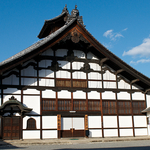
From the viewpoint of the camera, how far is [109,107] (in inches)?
874

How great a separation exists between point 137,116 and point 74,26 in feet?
32.7

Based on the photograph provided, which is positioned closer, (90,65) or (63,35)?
(63,35)

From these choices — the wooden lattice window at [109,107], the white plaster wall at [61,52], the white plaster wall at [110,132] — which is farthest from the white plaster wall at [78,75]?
the white plaster wall at [110,132]

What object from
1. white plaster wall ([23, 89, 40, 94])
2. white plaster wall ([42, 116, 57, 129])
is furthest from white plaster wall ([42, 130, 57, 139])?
white plaster wall ([23, 89, 40, 94])

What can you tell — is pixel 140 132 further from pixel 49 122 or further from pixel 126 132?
pixel 49 122

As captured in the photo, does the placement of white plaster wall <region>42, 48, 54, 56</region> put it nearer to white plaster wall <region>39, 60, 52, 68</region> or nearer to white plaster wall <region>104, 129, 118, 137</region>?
white plaster wall <region>39, 60, 52, 68</region>

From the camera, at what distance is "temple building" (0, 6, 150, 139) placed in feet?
63.7

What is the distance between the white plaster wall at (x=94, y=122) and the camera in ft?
70.0

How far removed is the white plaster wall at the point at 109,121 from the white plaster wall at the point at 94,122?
1.83ft

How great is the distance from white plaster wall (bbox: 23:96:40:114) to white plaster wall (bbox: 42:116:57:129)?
2.79 feet

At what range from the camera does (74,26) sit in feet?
70.1

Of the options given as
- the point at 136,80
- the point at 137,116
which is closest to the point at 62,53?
the point at 136,80

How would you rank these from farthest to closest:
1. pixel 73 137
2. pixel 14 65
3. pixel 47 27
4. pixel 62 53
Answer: pixel 47 27 < pixel 62 53 < pixel 73 137 < pixel 14 65

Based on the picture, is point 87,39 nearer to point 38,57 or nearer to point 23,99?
point 38,57
